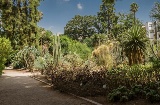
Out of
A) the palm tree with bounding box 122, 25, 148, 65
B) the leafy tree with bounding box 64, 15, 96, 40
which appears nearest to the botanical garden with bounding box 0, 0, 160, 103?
the palm tree with bounding box 122, 25, 148, 65

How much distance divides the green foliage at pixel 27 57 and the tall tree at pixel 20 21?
543 cm

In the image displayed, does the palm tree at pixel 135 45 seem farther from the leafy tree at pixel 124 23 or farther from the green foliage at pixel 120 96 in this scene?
the leafy tree at pixel 124 23

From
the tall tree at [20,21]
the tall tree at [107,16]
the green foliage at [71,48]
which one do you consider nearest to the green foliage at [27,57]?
the tall tree at [20,21]

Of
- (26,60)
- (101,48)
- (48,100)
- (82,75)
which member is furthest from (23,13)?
(48,100)

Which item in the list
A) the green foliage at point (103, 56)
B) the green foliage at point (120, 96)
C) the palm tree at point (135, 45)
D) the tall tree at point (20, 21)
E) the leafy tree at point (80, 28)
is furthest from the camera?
the leafy tree at point (80, 28)

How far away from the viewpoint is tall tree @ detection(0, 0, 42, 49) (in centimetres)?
3841

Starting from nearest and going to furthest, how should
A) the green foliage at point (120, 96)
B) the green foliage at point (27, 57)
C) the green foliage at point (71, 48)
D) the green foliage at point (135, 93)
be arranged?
the green foliage at point (135, 93)
the green foliage at point (120, 96)
the green foliage at point (27, 57)
the green foliage at point (71, 48)

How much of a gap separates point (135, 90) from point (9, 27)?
1260 inches

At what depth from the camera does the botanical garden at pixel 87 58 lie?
10648 mm

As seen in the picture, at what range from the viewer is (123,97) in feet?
28.3

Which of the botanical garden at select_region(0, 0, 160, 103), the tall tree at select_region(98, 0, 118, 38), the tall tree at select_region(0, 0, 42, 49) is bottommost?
the botanical garden at select_region(0, 0, 160, 103)

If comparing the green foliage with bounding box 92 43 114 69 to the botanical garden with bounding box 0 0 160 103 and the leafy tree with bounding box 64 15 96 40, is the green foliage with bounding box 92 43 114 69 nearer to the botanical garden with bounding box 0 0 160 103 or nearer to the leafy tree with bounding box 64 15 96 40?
the botanical garden with bounding box 0 0 160 103

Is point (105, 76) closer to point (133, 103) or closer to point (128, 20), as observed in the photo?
point (133, 103)

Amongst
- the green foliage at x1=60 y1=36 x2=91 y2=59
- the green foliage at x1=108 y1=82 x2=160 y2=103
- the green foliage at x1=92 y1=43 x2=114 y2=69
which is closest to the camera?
the green foliage at x1=108 y1=82 x2=160 y2=103
